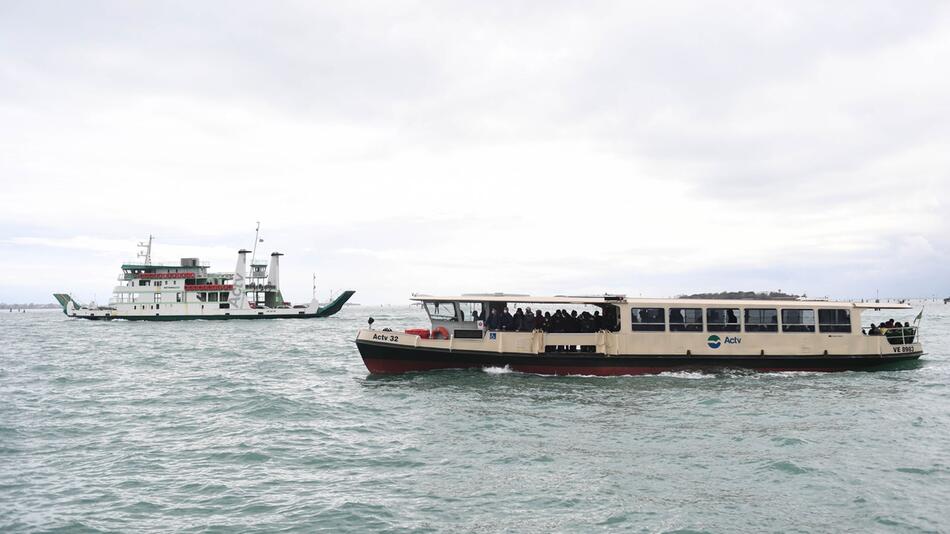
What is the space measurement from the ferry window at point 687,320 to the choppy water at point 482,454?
6.52 feet

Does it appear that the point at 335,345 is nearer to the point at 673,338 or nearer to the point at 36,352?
the point at 36,352

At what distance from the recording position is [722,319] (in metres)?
25.8

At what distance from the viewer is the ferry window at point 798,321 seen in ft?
85.6

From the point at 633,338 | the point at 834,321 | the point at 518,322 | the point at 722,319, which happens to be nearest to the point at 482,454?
the point at 518,322

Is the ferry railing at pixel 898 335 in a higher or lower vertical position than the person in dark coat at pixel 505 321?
lower

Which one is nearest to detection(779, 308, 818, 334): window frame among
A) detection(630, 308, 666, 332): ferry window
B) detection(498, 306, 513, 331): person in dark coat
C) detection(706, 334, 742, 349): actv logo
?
detection(706, 334, 742, 349): actv logo

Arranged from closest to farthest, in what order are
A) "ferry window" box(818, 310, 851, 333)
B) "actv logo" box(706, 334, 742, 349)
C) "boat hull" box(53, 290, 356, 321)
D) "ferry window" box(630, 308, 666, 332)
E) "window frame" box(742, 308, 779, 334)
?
"ferry window" box(630, 308, 666, 332), "actv logo" box(706, 334, 742, 349), "window frame" box(742, 308, 779, 334), "ferry window" box(818, 310, 851, 333), "boat hull" box(53, 290, 356, 321)

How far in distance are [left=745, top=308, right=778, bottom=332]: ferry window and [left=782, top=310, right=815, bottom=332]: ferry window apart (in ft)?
1.32

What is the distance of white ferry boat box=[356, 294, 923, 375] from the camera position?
24.8 metres

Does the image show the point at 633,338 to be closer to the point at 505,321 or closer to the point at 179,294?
the point at 505,321

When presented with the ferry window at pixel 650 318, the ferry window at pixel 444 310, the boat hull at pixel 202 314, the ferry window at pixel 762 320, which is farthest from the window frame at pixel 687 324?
the boat hull at pixel 202 314

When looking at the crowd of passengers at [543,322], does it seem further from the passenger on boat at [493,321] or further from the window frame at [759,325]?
the window frame at [759,325]

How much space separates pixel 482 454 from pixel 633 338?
42.0 ft

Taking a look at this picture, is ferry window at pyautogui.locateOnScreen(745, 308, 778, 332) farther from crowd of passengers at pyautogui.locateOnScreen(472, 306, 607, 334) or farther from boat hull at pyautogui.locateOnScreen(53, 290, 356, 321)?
boat hull at pyautogui.locateOnScreen(53, 290, 356, 321)
